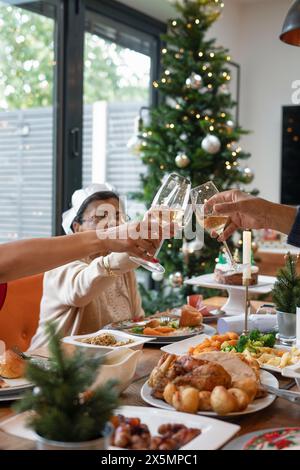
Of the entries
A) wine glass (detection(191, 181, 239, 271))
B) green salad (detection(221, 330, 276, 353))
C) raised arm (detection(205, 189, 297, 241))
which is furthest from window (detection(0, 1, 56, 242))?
green salad (detection(221, 330, 276, 353))

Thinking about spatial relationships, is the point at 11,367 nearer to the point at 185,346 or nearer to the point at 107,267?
the point at 185,346

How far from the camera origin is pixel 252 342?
5.86 feet

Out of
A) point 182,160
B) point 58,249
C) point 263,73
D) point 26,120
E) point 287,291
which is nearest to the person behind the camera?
point 58,249

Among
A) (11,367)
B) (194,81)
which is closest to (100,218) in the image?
(11,367)

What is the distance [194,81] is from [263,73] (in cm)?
188

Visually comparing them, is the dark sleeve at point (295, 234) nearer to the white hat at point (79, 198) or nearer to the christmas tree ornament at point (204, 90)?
the white hat at point (79, 198)

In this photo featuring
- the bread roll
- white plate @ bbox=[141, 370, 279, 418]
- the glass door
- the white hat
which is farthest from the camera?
the glass door

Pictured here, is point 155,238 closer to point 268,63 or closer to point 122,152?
point 122,152

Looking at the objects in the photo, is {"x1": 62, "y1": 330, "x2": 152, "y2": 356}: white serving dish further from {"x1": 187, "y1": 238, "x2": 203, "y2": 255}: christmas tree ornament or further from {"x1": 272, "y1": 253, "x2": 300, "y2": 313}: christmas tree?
{"x1": 187, "y1": 238, "x2": 203, "y2": 255}: christmas tree ornament

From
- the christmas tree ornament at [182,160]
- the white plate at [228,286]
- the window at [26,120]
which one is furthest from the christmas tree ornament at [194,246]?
the white plate at [228,286]

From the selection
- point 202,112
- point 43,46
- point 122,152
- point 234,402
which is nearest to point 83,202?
point 234,402

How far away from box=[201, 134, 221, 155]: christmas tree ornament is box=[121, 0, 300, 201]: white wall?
1.84 metres

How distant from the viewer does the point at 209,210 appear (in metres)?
1.81

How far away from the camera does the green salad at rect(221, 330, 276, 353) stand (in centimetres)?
171
